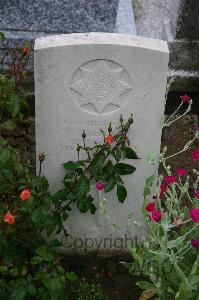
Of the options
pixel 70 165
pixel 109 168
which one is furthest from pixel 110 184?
pixel 70 165

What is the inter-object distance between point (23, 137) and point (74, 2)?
39.8 inches

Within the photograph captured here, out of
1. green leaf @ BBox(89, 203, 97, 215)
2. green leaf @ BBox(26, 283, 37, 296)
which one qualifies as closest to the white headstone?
green leaf @ BBox(89, 203, 97, 215)

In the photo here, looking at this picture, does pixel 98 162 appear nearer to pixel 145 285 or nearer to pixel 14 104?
pixel 14 104

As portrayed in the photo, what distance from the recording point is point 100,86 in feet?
8.21

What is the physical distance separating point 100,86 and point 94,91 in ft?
0.13

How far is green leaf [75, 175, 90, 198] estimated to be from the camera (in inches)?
101

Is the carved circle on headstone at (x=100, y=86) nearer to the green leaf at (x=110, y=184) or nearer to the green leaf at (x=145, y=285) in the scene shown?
the green leaf at (x=110, y=184)

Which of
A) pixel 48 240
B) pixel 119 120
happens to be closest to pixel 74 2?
pixel 119 120

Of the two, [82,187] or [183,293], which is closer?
[183,293]

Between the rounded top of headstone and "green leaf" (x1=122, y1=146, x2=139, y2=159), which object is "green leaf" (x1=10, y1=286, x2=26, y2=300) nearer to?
"green leaf" (x1=122, y1=146, x2=139, y2=159)

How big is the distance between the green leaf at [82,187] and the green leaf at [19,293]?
1.64 feet

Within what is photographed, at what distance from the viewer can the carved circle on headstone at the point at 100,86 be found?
2459mm

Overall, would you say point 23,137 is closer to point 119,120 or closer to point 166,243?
point 119,120

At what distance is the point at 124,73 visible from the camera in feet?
8.16
